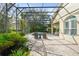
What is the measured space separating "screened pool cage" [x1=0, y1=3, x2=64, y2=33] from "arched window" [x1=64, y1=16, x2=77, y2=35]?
0.46 meters

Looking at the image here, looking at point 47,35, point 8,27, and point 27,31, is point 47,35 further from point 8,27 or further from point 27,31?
point 8,27

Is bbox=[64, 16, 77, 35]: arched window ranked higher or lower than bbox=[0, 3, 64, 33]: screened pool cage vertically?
lower

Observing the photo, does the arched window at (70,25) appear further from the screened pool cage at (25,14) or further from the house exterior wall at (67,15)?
the screened pool cage at (25,14)

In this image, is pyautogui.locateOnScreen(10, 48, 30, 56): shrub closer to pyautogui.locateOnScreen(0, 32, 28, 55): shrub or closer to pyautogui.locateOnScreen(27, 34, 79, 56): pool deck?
pyautogui.locateOnScreen(0, 32, 28, 55): shrub

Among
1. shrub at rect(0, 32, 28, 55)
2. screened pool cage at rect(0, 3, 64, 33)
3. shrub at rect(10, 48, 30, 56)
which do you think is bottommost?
shrub at rect(10, 48, 30, 56)

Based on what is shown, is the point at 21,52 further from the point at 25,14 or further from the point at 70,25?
the point at 70,25

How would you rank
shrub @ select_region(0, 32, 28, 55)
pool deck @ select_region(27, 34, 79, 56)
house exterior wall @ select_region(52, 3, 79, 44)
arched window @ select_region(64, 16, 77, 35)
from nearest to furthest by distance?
1. shrub @ select_region(0, 32, 28, 55)
2. pool deck @ select_region(27, 34, 79, 56)
3. house exterior wall @ select_region(52, 3, 79, 44)
4. arched window @ select_region(64, 16, 77, 35)

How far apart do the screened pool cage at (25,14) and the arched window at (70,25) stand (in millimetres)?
460

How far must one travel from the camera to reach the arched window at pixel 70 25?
5123 mm

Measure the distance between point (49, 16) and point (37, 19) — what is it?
0.35m

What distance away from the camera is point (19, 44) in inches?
192

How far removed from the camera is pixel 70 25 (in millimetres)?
5285

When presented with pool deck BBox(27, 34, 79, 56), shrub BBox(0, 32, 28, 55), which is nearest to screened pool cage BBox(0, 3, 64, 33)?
shrub BBox(0, 32, 28, 55)

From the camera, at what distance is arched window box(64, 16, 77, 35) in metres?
5.12
